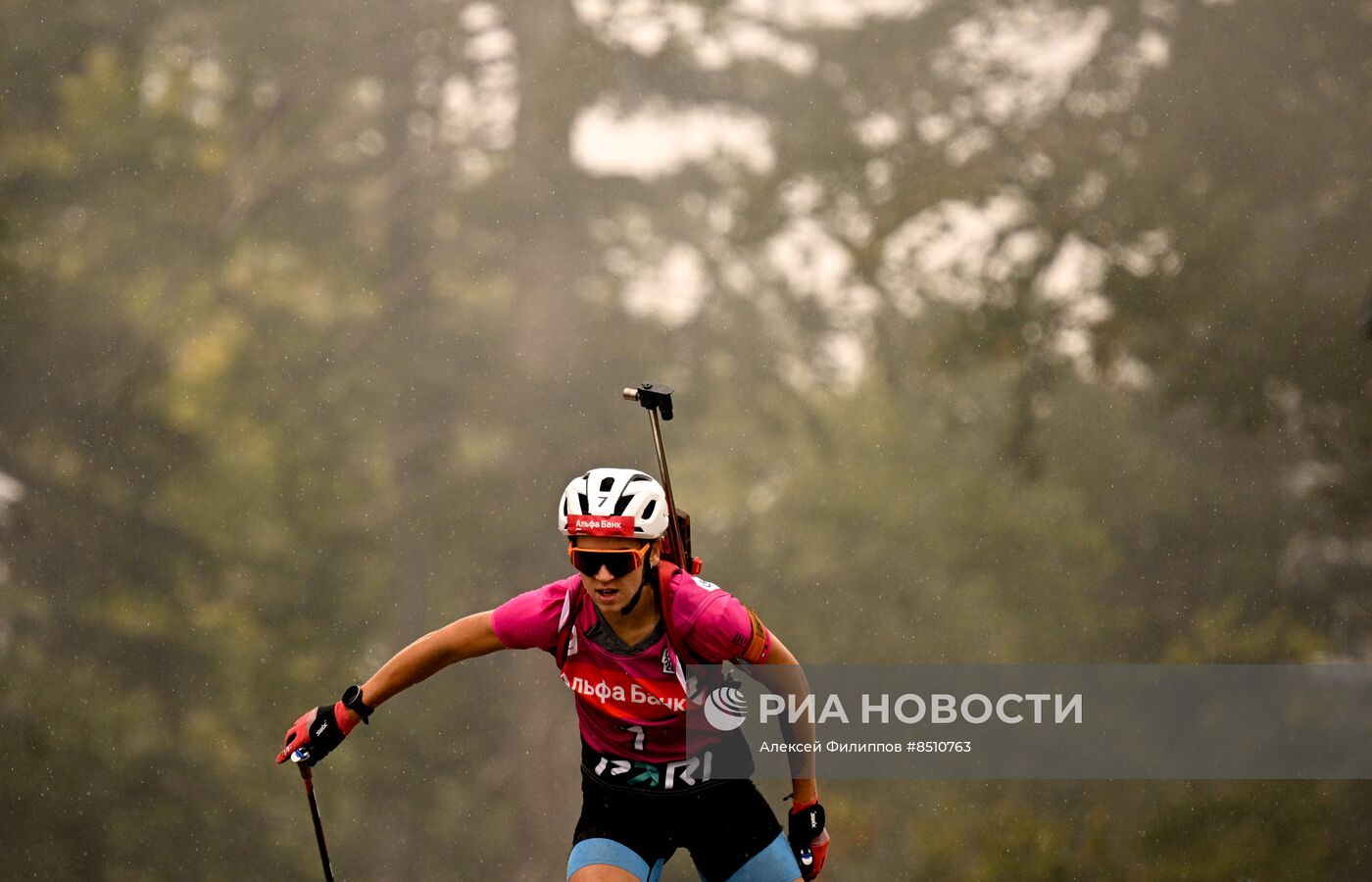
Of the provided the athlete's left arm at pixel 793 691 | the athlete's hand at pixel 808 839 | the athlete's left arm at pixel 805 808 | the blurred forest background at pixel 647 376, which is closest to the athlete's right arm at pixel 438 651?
the athlete's left arm at pixel 793 691

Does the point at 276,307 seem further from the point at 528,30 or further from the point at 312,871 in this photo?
the point at 312,871

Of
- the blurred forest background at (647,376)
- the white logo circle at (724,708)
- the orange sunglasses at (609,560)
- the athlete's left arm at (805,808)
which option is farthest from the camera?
the blurred forest background at (647,376)

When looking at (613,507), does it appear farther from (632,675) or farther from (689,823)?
(689,823)

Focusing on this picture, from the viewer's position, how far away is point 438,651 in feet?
11.9

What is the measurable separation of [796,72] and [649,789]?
288 inches

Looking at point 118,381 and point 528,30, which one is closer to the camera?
point 118,381

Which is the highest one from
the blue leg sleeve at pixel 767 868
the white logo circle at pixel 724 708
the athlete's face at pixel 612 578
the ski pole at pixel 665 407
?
the ski pole at pixel 665 407

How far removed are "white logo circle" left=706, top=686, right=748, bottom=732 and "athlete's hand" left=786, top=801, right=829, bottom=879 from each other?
0.40 meters

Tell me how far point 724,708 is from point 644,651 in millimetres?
327

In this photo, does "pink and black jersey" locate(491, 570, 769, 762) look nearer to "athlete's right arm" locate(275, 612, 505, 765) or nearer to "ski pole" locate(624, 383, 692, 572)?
"athlete's right arm" locate(275, 612, 505, 765)

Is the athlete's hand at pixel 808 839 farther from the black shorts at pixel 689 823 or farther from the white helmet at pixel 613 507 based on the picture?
the white helmet at pixel 613 507

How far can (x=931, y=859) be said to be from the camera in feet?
30.0

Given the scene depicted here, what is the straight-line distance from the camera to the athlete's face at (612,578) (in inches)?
134

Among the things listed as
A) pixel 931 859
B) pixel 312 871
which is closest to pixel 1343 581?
pixel 931 859
